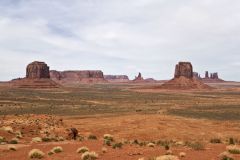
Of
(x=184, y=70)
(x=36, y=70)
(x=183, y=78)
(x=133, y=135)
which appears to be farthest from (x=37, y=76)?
(x=133, y=135)

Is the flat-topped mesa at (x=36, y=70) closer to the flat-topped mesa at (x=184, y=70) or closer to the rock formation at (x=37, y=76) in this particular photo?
the rock formation at (x=37, y=76)

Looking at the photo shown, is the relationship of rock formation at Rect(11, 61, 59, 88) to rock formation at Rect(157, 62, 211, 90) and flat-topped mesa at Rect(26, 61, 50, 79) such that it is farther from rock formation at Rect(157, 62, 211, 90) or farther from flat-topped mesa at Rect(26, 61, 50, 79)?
rock formation at Rect(157, 62, 211, 90)

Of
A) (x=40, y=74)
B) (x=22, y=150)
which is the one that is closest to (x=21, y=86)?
(x=40, y=74)

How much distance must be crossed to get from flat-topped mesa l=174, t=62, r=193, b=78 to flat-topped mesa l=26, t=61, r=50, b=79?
195 feet

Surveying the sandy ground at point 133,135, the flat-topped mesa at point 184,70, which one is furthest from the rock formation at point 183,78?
the sandy ground at point 133,135

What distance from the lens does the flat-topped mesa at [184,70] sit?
173 meters

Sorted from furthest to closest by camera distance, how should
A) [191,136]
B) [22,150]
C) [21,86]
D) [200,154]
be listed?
[21,86], [191,136], [22,150], [200,154]

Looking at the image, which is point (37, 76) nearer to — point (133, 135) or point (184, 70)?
point (184, 70)

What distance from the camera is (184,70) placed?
566 ft

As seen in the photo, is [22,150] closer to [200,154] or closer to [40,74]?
[200,154]

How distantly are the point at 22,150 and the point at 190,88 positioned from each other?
152 m

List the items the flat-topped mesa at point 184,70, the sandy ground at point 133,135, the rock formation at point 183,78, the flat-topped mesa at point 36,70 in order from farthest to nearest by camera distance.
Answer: the flat-topped mesa at point 184,70 < the rock formation at point 183,78 < the flat-topped mesa at point 36,70 < the sandy ground at point 133,135

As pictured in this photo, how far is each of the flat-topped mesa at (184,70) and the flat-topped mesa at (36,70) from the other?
59312 mm

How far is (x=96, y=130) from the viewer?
41.1 m
